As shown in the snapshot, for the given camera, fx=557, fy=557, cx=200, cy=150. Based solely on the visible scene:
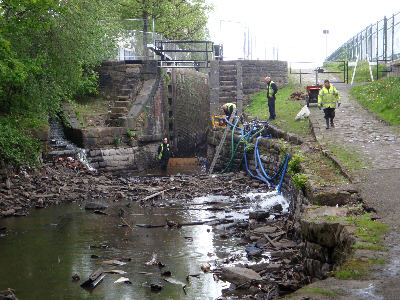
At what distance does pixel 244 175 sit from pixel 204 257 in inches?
420

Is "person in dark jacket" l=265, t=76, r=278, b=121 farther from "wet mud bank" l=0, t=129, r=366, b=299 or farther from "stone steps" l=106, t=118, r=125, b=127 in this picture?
"stone steps" l=106, t=118, r=125, b=127

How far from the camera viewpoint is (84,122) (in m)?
24.8

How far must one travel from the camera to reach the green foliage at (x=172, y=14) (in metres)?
35.0

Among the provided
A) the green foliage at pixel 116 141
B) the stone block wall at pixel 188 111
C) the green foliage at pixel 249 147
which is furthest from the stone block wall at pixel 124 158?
the green foliage at pixel 249 147

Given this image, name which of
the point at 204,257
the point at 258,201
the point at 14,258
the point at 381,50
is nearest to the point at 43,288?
the point at 14,258

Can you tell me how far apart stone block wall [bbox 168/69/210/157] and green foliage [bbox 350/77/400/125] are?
9990mm

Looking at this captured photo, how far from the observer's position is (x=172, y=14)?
37281 mm

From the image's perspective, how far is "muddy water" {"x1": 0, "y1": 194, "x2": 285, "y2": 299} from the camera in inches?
338

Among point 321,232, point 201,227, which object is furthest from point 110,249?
point 321,232

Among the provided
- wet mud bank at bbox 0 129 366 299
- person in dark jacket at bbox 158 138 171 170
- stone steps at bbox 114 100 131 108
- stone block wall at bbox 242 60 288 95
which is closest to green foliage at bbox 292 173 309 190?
wet mud bank at bbox 0 129 366 299

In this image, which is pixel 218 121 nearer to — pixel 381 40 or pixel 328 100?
pixel 328 100

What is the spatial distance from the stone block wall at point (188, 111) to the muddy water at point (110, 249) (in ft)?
49.4

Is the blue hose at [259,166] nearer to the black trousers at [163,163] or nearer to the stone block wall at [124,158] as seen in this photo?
the black trousers at [163,163]

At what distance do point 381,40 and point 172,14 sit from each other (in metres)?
15.3
